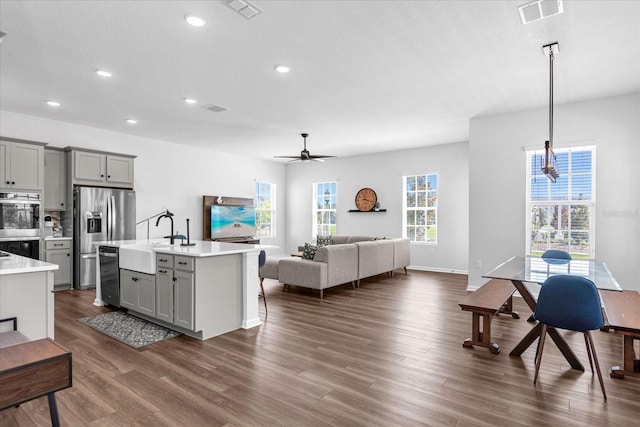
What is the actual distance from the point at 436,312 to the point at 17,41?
5.37 meters

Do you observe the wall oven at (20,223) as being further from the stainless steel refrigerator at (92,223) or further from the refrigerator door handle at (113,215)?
the refrigerator door handle at (113,215)

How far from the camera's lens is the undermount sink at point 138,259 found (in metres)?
3.94

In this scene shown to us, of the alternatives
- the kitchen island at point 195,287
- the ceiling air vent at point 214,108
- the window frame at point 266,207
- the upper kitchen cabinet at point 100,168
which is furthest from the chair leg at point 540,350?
the window frame at point 266,207

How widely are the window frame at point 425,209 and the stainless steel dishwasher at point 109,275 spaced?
20.6 ft

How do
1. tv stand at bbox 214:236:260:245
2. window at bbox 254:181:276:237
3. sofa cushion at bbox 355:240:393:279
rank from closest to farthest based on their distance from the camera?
sofa cushion at bbox 355:240:393:279 → tv stand at bbox 214:236:260:245 → window at bbox 254:181:276:237

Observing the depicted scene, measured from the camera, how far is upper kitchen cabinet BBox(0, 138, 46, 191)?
5.13 metres

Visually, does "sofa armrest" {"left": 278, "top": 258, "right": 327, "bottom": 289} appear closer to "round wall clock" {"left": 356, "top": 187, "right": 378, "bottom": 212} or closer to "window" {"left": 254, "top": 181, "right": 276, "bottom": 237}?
"round wall clock" {"left": 356, "top": 187, "right": 378, "bottom": 212}

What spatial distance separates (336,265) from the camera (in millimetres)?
5781

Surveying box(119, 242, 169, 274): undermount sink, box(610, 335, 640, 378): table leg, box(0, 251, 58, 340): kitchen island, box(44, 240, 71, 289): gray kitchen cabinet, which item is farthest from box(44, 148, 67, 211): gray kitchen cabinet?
box(610, 335, 640, 378): table leg

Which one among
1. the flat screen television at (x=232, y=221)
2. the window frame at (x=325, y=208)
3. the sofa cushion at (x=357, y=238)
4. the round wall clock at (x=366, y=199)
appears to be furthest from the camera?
the window frame at (x=325, y=208)

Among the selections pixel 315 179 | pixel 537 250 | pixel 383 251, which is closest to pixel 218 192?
pixel 315 179

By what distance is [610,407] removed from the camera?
234cm

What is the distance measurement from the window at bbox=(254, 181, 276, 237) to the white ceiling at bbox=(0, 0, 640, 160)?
4.12m

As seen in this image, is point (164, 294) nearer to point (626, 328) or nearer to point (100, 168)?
point (100, 168)
